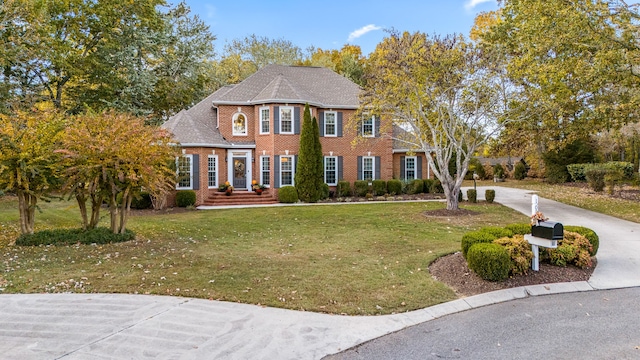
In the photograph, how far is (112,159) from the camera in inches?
360

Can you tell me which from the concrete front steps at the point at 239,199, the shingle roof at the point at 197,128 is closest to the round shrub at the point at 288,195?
the concrete front steps at the point at 239,199

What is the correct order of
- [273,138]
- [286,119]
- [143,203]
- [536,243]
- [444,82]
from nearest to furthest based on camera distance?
[536,243], [444,82], [143,203], [273,138], [286,119]

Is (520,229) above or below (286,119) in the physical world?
below

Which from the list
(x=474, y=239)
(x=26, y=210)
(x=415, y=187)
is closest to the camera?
Result: (x=474, y=239)

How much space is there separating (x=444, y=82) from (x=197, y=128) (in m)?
12.1

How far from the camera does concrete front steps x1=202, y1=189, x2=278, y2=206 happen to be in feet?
62.4

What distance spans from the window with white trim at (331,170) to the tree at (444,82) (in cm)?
650

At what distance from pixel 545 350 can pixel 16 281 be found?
25.4 feet

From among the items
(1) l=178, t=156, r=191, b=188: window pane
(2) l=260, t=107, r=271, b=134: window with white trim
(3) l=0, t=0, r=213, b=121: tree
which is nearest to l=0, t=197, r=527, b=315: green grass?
(1) l=178, t=156, r=191, b=188: window pane

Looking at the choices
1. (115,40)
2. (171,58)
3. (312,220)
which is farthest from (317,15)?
(312,220)

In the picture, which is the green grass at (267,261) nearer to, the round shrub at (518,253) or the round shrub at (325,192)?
the round shrub at (518,253)

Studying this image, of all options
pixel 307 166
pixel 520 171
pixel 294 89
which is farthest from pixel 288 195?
pixel 520 171

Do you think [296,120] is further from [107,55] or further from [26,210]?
[26,210]

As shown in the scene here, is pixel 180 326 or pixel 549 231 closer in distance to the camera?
pixel 180 326
